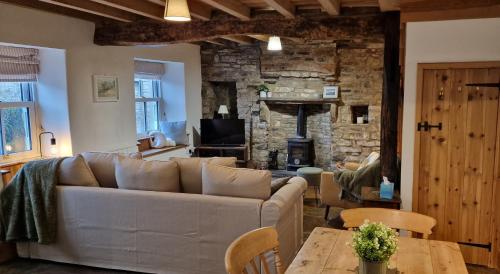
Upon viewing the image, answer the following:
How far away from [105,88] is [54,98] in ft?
2.41

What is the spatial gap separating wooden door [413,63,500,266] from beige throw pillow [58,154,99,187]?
2942mm

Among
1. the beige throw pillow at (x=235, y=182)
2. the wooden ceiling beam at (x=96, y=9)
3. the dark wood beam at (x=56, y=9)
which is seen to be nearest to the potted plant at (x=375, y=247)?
the beige throw pillow at (x=235, y=182)

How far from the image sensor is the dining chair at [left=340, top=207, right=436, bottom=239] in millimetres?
2410

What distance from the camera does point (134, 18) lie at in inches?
210

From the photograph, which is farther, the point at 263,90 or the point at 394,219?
the point at 263,90

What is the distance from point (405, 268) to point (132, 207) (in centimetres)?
228

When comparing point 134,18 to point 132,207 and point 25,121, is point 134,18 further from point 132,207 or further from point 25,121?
point 132,207

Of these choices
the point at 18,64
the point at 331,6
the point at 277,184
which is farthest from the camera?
the point at 18,64

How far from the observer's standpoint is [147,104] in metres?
7.55

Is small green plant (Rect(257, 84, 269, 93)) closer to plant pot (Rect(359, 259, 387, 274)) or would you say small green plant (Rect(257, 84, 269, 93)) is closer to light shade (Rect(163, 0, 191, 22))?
light shade (Rect(163, 0, 191, 22))

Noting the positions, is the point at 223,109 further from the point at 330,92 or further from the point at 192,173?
the point at 192,173

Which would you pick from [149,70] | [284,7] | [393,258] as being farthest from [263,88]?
[393,258]

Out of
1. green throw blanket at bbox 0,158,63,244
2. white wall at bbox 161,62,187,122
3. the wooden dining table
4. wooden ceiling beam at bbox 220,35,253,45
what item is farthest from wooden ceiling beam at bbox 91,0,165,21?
the wooden dining table

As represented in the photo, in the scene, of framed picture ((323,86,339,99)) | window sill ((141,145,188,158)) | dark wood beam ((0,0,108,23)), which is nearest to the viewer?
dark wood beam ((0,0,108,23))
